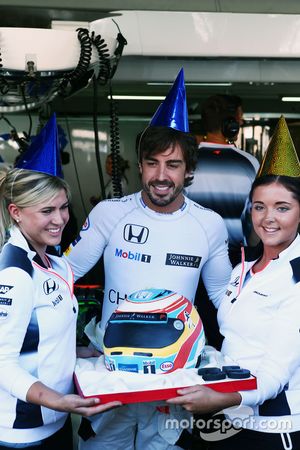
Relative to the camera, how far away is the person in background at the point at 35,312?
1.61m

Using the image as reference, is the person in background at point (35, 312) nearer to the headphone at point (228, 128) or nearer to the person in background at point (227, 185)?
the person in background at point (227, 185)

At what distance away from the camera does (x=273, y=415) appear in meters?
1.74

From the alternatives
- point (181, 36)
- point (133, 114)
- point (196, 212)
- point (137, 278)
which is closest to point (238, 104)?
point (181, 36)

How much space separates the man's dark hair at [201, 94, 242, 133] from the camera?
3133mm

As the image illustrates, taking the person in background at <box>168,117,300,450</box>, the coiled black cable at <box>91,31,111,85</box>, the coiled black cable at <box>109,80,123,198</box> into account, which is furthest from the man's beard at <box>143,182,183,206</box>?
the coiled black cable at <box>91,31,111,85</box>

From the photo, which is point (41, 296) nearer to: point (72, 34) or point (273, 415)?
point (273, 415)

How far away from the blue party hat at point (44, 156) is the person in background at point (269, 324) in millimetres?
588

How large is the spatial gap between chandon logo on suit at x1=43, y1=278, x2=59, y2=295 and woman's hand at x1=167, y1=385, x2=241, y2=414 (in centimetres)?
43

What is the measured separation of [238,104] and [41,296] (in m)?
1.98

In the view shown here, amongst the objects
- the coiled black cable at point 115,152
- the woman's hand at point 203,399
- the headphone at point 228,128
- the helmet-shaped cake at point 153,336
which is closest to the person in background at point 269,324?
the woman's hand at point 203,399

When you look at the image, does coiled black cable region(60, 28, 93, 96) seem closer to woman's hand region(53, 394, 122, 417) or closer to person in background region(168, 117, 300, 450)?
person in background region(168, 117, 300, 450)

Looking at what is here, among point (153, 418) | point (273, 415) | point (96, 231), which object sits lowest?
point (153, 418)

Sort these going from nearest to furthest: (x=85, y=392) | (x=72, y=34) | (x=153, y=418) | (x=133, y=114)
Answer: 1. (x=85, y=392)
2. (x=153, y=418)
3. (x=72, y=34)
4. (x=133, y=114)

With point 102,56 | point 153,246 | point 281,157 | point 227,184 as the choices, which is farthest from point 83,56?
point 281,157
